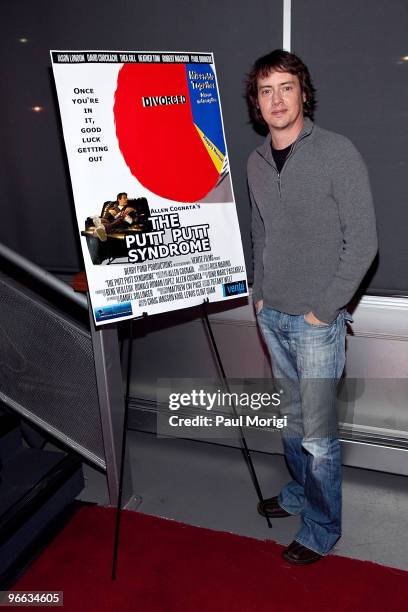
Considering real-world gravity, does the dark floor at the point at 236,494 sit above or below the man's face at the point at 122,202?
below

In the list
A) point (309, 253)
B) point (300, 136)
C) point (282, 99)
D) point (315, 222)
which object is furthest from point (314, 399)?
point (282, 99)

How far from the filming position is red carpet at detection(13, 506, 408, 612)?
6.81 ft

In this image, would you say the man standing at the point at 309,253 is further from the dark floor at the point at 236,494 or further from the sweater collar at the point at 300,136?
the dark floor at the point at 236,494

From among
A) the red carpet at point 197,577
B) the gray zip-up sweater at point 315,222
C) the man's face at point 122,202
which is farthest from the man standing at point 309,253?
the man's face at point 122,202

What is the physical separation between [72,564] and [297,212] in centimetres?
167

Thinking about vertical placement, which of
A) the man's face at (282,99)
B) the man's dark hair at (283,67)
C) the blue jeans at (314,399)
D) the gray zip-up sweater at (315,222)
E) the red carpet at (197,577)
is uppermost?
the man's dark hair at (283,67)

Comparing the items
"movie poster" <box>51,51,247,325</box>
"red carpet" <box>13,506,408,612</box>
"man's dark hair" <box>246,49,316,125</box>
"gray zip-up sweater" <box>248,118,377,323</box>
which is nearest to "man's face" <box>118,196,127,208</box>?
"movie poster" <box>51,51,247,325</box>

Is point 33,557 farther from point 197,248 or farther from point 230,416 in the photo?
point 197,248

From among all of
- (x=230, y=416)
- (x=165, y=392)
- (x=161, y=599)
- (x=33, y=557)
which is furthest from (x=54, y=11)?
(x=161, y=599)

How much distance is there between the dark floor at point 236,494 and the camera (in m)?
2.39

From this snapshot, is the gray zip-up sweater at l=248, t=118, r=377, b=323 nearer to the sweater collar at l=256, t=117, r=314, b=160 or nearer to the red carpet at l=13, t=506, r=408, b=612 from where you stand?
the sweater collar at l=256, t=117, r=314, b=160

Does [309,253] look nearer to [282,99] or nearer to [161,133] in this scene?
[282,99]

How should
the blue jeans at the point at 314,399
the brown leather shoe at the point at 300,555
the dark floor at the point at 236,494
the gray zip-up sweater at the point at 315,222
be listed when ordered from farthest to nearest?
the dark floor at the point at 236,494 → the brown leather shoe at the point at 300,555 → the blue jeans at the point at 314,399 → the gray zip-up sweater at the point at 315,222

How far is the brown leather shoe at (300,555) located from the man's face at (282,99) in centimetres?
163
